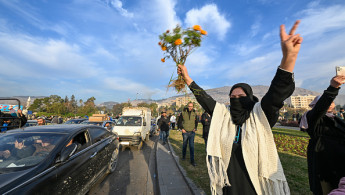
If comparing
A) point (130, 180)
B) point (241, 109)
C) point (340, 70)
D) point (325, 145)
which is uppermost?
point (340, 70)

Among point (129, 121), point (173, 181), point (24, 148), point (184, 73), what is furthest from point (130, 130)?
point (184, 73)

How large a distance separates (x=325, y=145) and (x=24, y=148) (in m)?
4.74

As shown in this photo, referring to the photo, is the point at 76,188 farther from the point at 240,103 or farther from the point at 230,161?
the point at 240,103

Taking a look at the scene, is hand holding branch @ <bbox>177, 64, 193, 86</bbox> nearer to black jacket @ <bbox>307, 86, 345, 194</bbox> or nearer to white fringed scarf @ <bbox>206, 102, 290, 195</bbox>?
white fringed scarf @ <bbox>206, 102, 290, 195</bbox>

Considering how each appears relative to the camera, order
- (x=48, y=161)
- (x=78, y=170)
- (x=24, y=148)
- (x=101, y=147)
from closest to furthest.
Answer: (x=48, y=161), (x=24, y=148), (x=78, y=170), (x=101, y=147)

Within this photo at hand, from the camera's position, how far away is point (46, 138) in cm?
298

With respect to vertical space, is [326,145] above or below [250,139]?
below

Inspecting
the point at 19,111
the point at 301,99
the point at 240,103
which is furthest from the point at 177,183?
the point at 301,99

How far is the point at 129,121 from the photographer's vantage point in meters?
9.37

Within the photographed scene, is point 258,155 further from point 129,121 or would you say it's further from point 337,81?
point 129,121

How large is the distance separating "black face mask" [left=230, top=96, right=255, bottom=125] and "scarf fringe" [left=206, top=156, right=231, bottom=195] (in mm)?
447

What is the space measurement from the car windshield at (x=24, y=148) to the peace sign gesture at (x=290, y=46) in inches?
134

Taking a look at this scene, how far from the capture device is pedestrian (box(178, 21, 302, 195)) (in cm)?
117

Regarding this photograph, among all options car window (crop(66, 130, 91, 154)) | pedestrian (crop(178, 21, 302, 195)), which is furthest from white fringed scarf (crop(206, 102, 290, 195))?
car window (crop(66, 130, 91, 154))
